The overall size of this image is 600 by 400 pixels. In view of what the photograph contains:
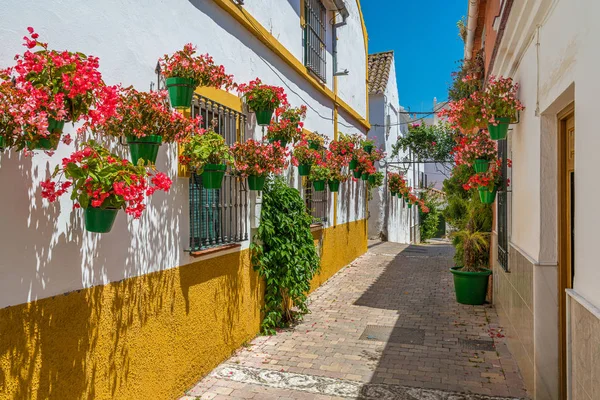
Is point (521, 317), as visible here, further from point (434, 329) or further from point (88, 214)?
point (88, 214)

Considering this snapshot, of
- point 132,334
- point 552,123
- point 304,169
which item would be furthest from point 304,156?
point 132,334

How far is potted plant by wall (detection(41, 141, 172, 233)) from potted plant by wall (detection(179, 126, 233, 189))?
146 cm

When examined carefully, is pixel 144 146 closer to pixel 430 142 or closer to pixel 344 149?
pixel 344 149

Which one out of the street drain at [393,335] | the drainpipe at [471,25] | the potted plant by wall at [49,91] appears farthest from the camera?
the drainpipe at [471,25]

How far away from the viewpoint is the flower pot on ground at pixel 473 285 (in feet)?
26.9

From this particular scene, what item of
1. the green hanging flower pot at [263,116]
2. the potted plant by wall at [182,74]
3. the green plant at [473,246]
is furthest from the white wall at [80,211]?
the green plant at [473,246]

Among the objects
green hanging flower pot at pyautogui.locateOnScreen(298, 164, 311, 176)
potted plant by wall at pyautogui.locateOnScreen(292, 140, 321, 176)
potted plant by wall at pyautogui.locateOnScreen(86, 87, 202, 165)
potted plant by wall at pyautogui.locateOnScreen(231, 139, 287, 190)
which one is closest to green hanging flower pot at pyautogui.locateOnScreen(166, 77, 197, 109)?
potted plant by wall at pyautogui.locateOnScreen(86, 87, 202, 165)

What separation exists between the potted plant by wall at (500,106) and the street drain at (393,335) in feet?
9.65

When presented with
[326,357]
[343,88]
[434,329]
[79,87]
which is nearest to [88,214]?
[79,87]

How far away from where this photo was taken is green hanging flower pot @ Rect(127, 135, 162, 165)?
354 centimetres

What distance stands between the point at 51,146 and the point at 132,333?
6.16 feet

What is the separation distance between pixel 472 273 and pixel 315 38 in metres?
5.51

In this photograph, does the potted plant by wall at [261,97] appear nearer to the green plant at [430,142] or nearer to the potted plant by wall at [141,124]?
the potted plant by wall at [141,124]

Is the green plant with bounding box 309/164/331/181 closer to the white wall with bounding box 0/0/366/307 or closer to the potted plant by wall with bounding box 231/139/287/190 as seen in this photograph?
the potted plant by wall with bounding box 231/139/287/190
